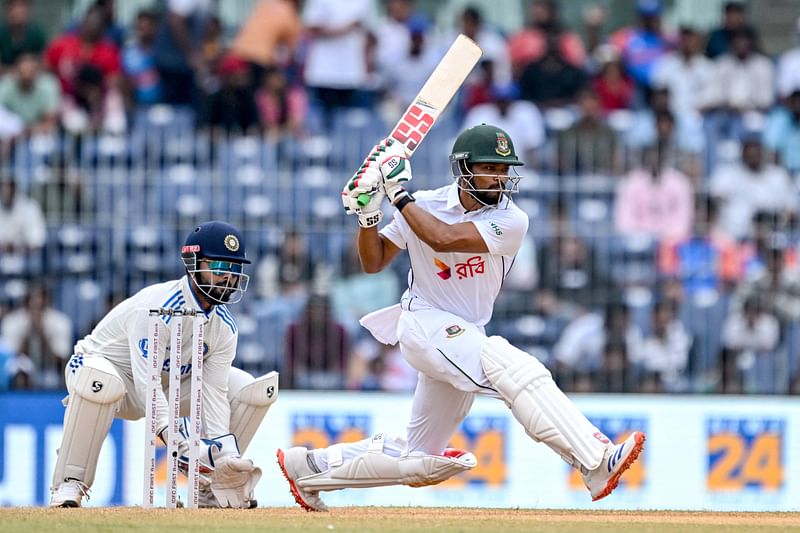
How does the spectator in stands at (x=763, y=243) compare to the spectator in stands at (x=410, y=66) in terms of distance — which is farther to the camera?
the spectator in stands at (x=410, y=66)

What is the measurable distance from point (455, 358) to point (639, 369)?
5181 millimetres

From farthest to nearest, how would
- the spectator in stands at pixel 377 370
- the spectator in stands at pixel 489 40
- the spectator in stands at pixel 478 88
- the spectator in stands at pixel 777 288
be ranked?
1. the spectator in stands at pixel 489 40
2. the spectator in stands at pixel 478 88
3. the spectator in stands at pixel 777 288
4. the spectator in stands at pixel 377 370

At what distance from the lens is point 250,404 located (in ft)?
25.1

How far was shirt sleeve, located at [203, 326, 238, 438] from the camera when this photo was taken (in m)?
7.19

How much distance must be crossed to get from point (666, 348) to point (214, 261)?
17.9 feet

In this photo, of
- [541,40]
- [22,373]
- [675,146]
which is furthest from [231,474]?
[541,40]

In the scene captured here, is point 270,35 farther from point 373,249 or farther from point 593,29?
point 373,249

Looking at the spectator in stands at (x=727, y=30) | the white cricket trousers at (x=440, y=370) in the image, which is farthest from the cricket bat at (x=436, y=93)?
the spectator in stands at (x=727, y=30)

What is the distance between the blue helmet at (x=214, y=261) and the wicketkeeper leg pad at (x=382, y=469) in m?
0.93

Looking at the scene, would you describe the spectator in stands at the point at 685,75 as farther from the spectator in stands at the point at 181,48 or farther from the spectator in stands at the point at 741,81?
the spectator in stands at the point at 181,48

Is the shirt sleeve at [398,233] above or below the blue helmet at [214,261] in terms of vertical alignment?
above

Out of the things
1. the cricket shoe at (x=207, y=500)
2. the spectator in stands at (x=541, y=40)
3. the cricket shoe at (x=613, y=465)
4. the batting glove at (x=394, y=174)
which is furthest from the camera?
the spectator in stands at (x=541, y=40)

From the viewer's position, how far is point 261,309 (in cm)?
1161

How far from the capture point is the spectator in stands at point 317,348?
1136cm
